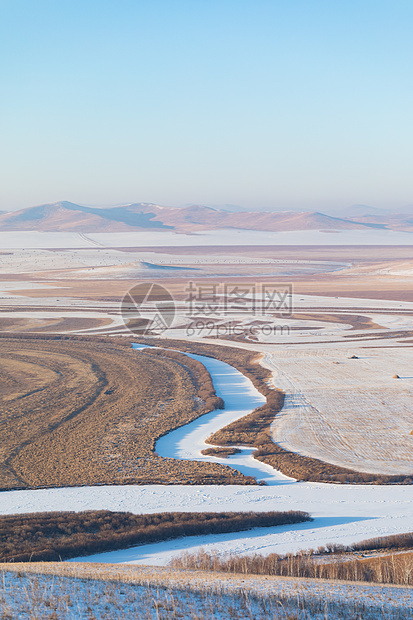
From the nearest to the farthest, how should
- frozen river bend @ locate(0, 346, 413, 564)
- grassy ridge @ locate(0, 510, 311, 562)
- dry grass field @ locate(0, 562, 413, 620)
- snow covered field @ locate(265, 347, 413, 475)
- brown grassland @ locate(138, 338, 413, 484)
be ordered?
dry grass field @ locate(0, 562, 413, 620) → grassy ridge @ locate(0, 510, 311, 562) → frozen river bend @ locate(0, 346, 413, 564) → brown grassland @ locate(138, 338, 413, 484) → snow covered field @ locate(265, 347, 413, 475)

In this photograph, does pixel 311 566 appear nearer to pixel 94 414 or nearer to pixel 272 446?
pixel 272 446

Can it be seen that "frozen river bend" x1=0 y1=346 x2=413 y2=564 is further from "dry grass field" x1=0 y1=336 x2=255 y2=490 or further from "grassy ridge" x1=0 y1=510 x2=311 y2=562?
"dry grass field" x1=0 y1=336 x2=255 y2=490

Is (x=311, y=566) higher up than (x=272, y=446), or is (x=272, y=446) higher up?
(x=311, y=566)

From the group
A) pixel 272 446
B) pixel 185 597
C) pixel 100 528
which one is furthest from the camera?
pixel 272 446

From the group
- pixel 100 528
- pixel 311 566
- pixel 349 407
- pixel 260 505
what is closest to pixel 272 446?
pixel 260 505

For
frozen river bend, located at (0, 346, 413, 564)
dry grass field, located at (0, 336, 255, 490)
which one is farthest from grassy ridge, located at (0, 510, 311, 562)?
dry grass field, located at (0, 336, 255, 490)

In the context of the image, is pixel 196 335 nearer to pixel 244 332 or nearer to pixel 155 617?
pixel 244 332

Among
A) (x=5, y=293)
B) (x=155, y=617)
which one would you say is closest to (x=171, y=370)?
(x=155, y=617)
